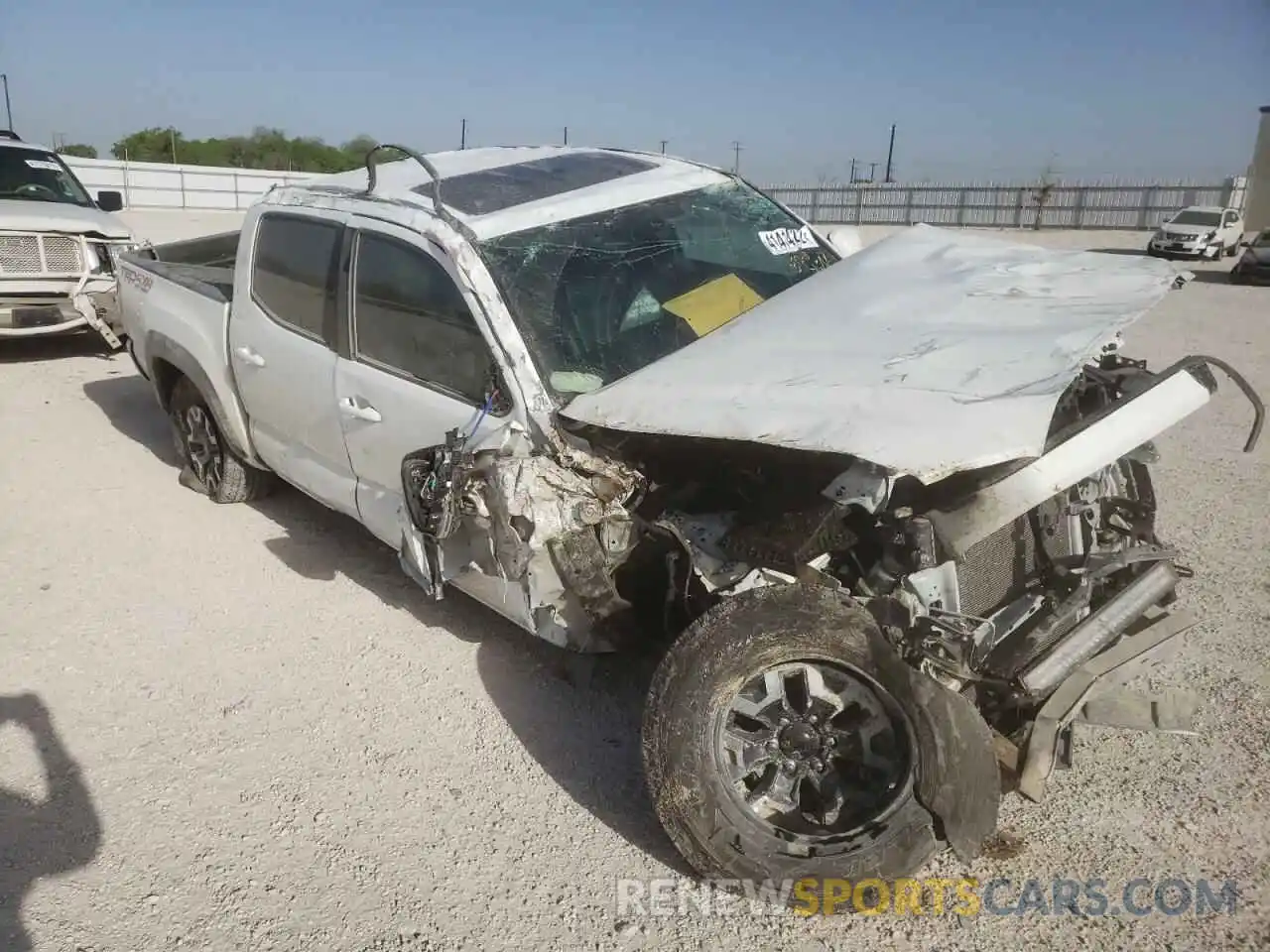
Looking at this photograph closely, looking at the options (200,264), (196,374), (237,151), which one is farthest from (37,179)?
(237,151)

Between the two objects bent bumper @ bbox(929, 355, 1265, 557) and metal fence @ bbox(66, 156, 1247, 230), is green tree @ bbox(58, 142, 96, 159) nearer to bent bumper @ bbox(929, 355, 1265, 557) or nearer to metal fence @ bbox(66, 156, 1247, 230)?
metal fence @ bbox(66, 156, 1247, 230)

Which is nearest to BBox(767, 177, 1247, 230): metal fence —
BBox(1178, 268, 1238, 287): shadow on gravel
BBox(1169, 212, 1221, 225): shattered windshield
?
BBox(1169, 212, 1221, 225): shattered windshield

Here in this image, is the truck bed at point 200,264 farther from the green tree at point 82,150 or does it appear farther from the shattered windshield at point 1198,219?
the green tree at point 82,150

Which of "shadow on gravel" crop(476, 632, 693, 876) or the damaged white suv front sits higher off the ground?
the damaged white suv front

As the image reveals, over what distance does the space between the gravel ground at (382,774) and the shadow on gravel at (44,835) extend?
0.01m

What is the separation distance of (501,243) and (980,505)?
1974 millimetres

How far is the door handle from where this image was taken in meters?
3.85

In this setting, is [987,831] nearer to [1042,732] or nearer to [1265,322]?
[1042,732]

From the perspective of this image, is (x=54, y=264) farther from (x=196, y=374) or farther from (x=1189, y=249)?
(x=1189, y=249)

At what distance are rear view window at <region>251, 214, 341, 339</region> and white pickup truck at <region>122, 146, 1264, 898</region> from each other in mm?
21

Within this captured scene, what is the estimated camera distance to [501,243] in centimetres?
358

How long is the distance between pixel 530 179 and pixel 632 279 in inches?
29.1

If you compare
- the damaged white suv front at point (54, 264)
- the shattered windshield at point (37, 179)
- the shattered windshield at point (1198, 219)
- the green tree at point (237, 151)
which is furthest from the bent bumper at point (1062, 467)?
the green tree at point (237, 151)

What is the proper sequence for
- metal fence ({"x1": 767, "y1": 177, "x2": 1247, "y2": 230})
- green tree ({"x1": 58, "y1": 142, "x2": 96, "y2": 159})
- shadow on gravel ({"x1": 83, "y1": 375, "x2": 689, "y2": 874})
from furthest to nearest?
green tree ({"x1": 58, "y1": 142, "x2": 96, "y2": 159}) < metal fence ({"x1": 767, "y1": 177, "x2": 1247, "y2": 230}) < shadow on gravel ({"x1": 83, "y1": 375, "x2": 689, "y2": 874})
